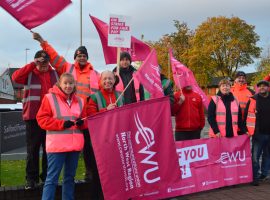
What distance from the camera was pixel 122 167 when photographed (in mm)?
5277

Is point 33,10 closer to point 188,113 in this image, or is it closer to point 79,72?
point 79,72

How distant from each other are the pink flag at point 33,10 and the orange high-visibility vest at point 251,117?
409 centimetres

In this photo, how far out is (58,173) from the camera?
17.6 feet

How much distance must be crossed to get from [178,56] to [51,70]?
5036 cm

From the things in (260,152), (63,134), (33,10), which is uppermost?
(33,10)

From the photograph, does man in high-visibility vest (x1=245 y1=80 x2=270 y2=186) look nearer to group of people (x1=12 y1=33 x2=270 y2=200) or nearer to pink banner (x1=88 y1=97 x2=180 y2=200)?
group of people (x1=12 y1=33 x2=270 y2=200)

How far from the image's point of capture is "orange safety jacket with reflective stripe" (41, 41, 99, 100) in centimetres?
623

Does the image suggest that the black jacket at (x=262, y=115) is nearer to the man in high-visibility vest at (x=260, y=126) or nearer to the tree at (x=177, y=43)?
the man in high-visibility vest at (x=260, y=126)

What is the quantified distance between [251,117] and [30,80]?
440 centimetres

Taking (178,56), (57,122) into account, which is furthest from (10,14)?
(178,56)

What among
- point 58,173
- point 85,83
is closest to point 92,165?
point 58,173

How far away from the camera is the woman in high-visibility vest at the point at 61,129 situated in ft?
17.2

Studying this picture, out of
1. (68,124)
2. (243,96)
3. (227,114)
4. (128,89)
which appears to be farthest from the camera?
(243,96)

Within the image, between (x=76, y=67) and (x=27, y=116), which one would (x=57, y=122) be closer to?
(x=27, y=116)
